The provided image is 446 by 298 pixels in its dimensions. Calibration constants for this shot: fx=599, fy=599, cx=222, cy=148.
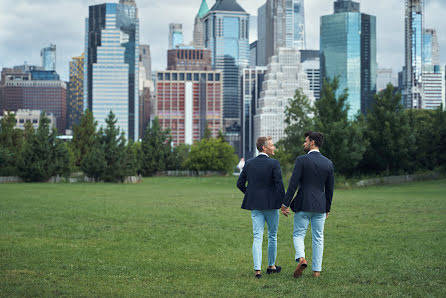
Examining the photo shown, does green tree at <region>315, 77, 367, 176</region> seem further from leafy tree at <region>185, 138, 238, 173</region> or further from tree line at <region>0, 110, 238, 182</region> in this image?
leafy tree at <region>185, 138, 238, 173</region>

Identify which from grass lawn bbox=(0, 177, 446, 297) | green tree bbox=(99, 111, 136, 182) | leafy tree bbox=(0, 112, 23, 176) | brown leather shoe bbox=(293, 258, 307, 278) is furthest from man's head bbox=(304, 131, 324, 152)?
leafy tree bbox=(0, 112, 23, 176)

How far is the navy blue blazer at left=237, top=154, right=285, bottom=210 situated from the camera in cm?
1069

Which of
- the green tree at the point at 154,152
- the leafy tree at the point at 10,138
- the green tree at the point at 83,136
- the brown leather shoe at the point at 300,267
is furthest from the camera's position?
the green tree at the point at 154,152

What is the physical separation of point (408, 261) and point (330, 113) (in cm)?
4201

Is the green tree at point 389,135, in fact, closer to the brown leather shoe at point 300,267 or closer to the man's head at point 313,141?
the man's head at point 313,141

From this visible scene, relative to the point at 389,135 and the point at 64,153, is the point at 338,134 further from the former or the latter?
the point at 64,153

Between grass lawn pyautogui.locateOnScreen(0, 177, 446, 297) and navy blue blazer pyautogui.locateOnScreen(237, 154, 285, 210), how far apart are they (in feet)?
4.34

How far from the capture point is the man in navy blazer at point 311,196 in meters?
10.4

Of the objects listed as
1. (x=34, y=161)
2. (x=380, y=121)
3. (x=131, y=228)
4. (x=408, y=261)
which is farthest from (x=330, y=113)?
(x=408, y=261)

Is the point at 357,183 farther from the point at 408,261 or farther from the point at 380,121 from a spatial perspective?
the point at 408,261

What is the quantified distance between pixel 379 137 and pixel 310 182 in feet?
155

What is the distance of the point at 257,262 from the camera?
420 inches

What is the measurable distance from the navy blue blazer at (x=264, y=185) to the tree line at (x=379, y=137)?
133 feet

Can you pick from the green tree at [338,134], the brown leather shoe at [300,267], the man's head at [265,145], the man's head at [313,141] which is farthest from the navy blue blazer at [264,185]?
the green tree at [338,134]
